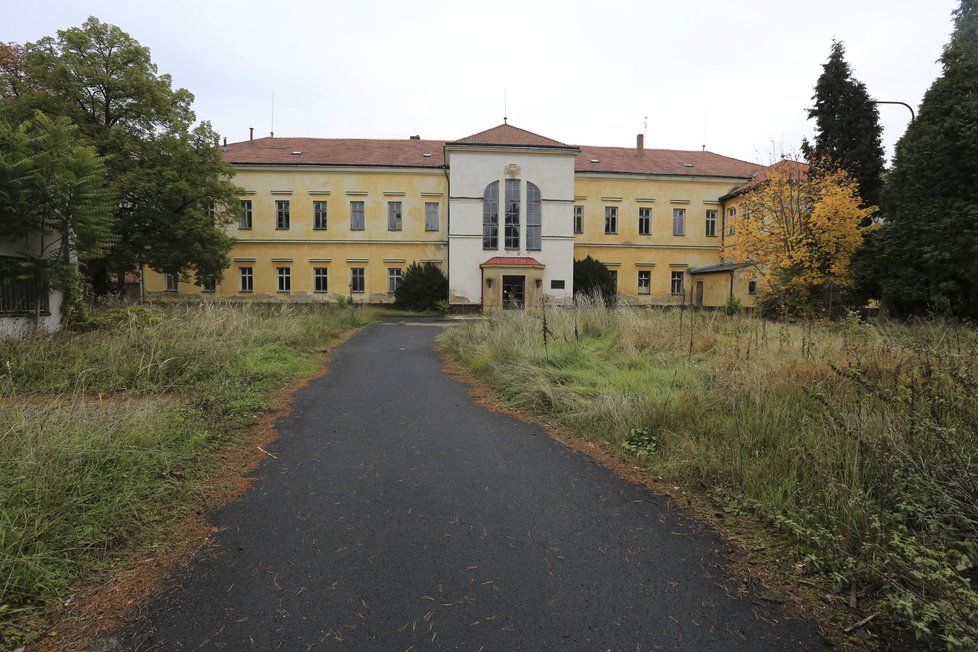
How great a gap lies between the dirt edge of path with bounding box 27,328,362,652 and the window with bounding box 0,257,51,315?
30.4ft

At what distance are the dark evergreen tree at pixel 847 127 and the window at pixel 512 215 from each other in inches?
747

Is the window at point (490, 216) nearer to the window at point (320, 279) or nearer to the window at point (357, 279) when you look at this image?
the window at point (357, 279)

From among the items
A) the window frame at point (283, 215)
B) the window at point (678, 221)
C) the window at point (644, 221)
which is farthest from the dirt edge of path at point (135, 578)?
the window at point (678, 221)

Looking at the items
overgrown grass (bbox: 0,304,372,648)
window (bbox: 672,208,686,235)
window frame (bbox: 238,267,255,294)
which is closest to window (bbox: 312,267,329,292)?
window frame (bbox: 238,267,255,294)

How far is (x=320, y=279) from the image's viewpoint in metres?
40.9

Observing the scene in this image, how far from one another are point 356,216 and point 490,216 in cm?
1113

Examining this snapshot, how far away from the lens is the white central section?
3741 cm

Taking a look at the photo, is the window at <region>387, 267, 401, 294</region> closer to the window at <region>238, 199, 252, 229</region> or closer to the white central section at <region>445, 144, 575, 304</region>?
the white central section at <region>445, 144, 575, 304</region>

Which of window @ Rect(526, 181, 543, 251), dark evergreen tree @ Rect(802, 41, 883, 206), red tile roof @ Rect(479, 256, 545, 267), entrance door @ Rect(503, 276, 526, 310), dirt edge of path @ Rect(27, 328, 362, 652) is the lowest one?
dirt edge of path @ Rect(27, 328, 362, 652)

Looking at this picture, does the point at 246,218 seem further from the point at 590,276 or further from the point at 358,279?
the point at 590,276

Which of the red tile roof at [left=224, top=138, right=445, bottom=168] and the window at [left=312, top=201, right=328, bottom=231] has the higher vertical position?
the red tile roof at [left=224, top=138, right=445, bottom=168]

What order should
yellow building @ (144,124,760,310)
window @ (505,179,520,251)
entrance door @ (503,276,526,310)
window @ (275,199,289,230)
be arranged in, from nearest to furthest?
entrance door @ (503,276,526,310), yellow building @ (144,124,760,310), window @ (505,179,520,251), window @ (275,199,289,230)

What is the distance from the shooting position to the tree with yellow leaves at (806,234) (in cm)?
2241

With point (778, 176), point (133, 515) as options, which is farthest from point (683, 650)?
point (778, 176)
